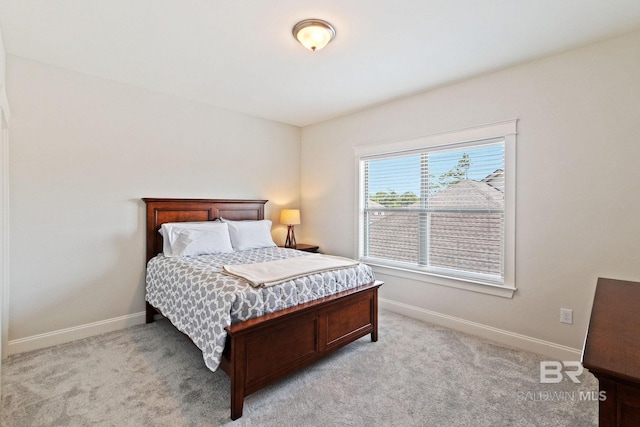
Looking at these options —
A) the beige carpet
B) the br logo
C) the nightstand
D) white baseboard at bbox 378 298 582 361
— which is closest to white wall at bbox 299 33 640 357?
white baseboard at bbox 378 298 582 361

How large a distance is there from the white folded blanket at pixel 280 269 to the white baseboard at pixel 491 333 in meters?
1.16

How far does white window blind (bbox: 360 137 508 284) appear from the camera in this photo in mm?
2904

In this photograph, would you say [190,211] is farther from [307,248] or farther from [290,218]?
[307,248]

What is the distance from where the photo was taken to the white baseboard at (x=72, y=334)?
2.58 metres

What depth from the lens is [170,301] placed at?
8.55ft

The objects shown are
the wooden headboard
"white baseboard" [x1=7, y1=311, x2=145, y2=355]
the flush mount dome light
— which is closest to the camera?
the flush mount dome light

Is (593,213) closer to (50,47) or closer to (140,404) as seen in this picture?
(140,404)

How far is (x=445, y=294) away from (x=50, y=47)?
4.20 meters

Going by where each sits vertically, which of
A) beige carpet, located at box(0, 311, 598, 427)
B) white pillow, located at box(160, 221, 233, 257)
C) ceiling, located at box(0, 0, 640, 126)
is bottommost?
beige carpet, located at box(0, 311, 598, 427)

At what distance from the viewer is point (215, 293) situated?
2027mm

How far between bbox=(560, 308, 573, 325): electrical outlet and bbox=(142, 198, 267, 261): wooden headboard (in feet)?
11.4

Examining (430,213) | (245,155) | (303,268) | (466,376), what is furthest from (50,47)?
(466,376)

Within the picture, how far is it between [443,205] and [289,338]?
2.14m

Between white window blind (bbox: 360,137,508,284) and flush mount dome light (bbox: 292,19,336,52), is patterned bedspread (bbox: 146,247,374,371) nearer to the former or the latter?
white window blind (bbox: 360,137,508,284)
